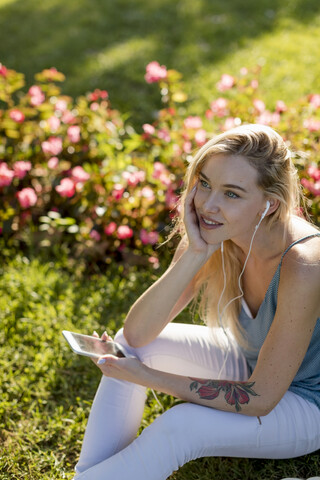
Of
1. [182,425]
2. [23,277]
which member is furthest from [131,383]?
[23,277]

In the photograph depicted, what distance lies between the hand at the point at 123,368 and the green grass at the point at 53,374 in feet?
1.85

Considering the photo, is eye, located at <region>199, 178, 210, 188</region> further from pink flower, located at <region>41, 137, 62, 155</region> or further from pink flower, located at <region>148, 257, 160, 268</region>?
pink flower, located at <region>41, 137, 62, 155</region>

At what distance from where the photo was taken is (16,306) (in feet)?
10.8

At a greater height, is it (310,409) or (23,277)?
(310,409)

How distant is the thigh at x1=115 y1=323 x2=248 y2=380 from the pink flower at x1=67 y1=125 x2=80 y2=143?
73.4 inches

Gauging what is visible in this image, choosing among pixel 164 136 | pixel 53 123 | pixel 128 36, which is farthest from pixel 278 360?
pixel 128 36

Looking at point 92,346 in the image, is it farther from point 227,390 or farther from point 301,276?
point 301,276

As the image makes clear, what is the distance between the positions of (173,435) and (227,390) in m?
0.24

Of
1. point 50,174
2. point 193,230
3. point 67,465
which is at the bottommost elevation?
point 67,465

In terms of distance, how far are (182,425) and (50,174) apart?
2363 mm

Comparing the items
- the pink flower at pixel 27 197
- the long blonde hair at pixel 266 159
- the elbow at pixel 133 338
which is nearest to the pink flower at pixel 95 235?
the pink flower at pixel 27 197

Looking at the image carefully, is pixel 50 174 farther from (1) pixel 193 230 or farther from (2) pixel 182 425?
(2) pixel 182 425

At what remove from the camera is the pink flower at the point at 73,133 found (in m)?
3.84

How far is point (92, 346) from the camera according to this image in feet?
7.22
